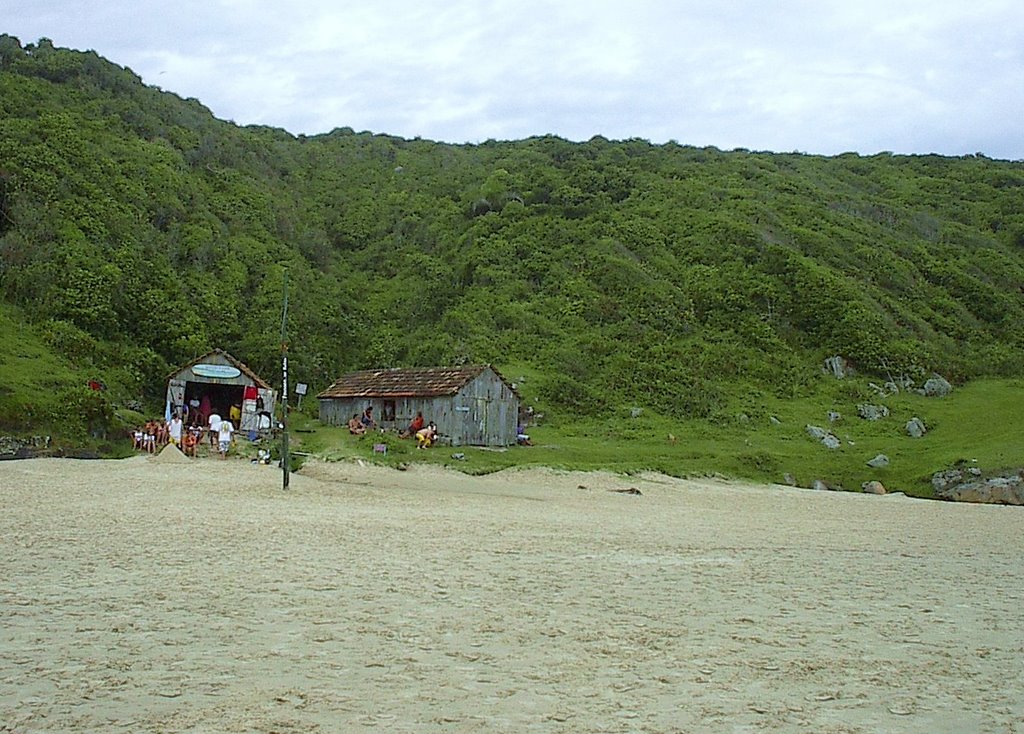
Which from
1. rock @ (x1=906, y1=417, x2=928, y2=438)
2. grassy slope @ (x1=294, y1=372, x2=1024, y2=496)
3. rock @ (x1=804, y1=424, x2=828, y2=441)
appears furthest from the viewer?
rock @ (x1=906, y1=417, x2=928, y2=438)

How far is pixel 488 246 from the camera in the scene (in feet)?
193

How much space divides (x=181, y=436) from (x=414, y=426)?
27.2ft

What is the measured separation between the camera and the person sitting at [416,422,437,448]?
1249 inches

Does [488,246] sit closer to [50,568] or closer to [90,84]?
[90,84]

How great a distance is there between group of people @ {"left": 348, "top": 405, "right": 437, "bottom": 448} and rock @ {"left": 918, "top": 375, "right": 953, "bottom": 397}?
80.0ft

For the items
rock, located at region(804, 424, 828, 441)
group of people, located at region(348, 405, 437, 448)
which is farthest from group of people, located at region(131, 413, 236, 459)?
rock, located at region(804, 424, 828, 441)

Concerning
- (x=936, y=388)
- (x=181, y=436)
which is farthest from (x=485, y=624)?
(x=936, y=388)

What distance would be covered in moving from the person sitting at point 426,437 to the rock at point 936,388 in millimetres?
24528

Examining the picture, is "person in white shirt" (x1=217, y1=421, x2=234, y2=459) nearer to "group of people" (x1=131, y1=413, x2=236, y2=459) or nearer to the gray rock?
"group of people" (x1=131, y1=413, x2=236, y2=459)

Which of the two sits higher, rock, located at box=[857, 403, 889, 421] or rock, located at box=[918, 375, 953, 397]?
rock, located at box=[918, 375, 953, 397]

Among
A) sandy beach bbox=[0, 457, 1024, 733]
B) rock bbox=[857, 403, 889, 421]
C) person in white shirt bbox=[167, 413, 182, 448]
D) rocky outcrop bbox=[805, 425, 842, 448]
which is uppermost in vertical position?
rock bbox=[857, 403, 889, 421]

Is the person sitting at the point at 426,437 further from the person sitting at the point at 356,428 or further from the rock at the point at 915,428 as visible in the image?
the rock at the point at 915,428

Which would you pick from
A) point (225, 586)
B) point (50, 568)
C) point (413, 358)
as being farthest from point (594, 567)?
point (413, 358)

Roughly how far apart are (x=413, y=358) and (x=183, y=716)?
138 ft
